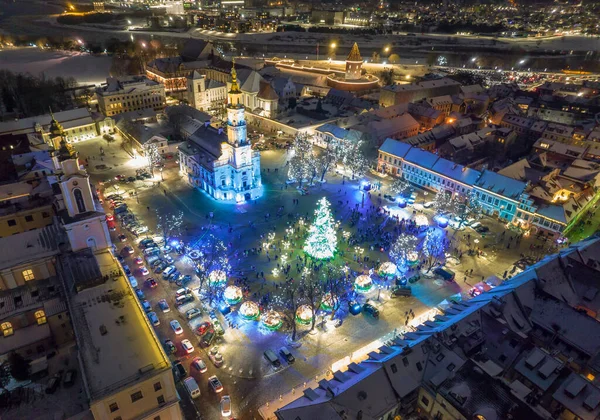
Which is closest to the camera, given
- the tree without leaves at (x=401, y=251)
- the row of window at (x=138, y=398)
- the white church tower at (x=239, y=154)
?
the row of window at (x=138, y=398)

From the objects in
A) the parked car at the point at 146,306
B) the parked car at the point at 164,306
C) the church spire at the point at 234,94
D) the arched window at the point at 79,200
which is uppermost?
the church spire at the point at 234,94

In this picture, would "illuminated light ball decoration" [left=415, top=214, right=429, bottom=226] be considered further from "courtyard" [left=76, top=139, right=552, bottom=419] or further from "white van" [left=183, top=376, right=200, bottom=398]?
"white van" [left=183, top=376, right=200, bottom=398]

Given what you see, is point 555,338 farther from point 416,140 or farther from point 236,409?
point 416,140

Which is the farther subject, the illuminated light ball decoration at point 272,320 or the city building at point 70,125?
the city building at point 70,125

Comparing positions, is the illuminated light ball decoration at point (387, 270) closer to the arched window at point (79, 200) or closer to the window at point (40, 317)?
the arched window at point (79, 200)

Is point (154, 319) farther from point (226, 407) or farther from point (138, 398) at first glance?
point (138, 398)

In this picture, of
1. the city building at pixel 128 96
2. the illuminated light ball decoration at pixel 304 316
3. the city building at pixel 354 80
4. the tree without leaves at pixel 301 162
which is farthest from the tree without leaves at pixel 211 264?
the city building at pixel 354 80
